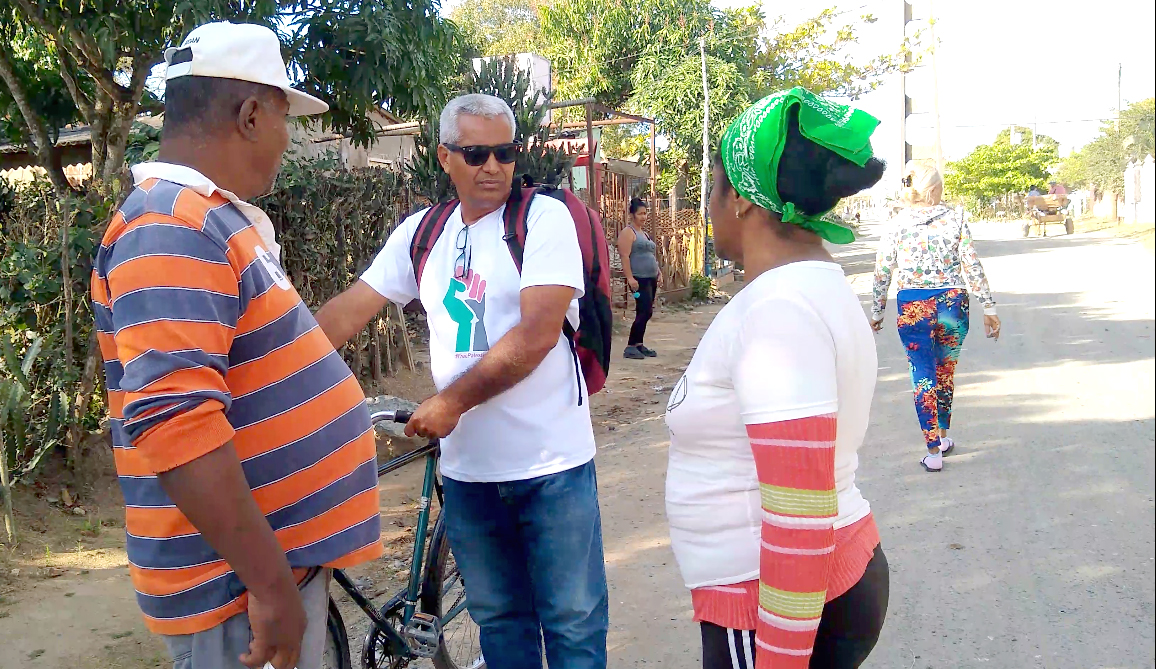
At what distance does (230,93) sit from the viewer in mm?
1594

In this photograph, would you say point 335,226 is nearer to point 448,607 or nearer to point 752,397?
point 448,607

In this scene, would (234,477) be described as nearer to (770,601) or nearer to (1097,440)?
(770,601)

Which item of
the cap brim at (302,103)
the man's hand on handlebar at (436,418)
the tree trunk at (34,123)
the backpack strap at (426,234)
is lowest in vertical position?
the man's hand on handlebar at (436,418)

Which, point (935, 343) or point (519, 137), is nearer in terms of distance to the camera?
point (935, 343)

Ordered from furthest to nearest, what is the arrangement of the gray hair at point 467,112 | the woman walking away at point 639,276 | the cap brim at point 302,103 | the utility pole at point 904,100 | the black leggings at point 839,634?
1. the utility pole at point 904,100
2. the woman walking away at point 639,276
3. the gray hair at point 467,112
4. the cap brim at point 302,103
5. the black leggings at point 839,634

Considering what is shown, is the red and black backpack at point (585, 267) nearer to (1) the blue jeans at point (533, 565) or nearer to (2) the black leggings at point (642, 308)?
(1) the blue jeans at point (533, 565)

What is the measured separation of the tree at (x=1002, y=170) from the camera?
53.8 meters

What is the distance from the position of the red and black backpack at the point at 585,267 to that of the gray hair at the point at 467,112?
0.21 meters

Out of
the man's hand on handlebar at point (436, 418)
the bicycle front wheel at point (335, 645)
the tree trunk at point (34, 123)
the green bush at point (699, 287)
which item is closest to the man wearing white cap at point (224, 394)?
the man's hand on handlebar at point (436, 418)

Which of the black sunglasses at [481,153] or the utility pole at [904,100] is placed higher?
the utility pole at [904,100]

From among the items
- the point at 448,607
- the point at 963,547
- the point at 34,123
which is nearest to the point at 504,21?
the point at 34,123

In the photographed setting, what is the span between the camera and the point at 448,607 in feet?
10.5

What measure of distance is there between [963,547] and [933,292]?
1.85 m

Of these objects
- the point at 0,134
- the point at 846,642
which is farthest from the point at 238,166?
the point at 0,134
